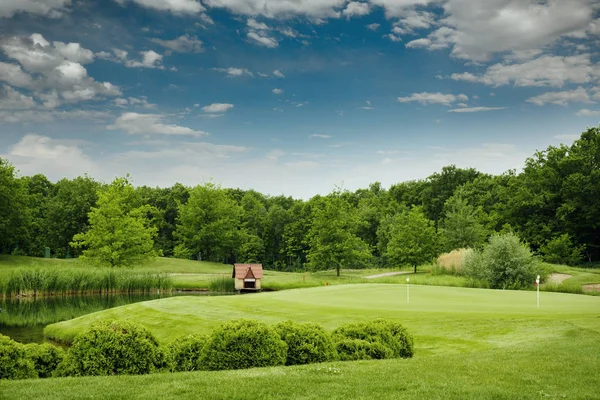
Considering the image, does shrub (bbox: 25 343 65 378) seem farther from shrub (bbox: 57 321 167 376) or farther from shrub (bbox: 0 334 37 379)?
shrub (bbox: 57 321 167 376)

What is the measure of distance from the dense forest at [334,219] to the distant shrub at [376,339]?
39088mm

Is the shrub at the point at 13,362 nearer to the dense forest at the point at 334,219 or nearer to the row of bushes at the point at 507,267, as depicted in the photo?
the row of bushes at the point at 507,267

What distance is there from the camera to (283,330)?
12.1 m

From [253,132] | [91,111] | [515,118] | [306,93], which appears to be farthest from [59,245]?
[515,118]

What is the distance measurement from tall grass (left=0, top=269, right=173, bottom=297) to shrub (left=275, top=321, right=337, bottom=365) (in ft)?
103

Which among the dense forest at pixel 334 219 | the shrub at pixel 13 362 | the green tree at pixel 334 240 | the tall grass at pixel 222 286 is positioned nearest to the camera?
the shrub at pixel 13 362

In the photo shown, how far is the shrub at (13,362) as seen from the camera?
406 inches

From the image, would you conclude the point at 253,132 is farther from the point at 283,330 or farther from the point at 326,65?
the point at 283,330

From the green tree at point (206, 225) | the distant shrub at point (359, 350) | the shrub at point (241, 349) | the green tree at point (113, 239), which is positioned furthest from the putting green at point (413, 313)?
the green tree at point (206, 225)

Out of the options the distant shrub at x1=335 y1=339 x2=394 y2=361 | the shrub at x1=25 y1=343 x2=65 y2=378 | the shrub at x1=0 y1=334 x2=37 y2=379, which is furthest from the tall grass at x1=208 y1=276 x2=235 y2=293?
the shrub at x1=0 y1=334 x2=37 y2=379

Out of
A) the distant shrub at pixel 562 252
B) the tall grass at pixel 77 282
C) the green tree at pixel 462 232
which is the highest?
the green tree at pixel 462 232

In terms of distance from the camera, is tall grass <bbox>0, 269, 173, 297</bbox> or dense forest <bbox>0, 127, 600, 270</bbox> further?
dense forest <bbox>0, 127, 600, 270</bbox>

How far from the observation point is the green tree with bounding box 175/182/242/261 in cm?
7631

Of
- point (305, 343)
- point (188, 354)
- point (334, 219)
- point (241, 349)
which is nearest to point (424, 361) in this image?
point (305, 343)
